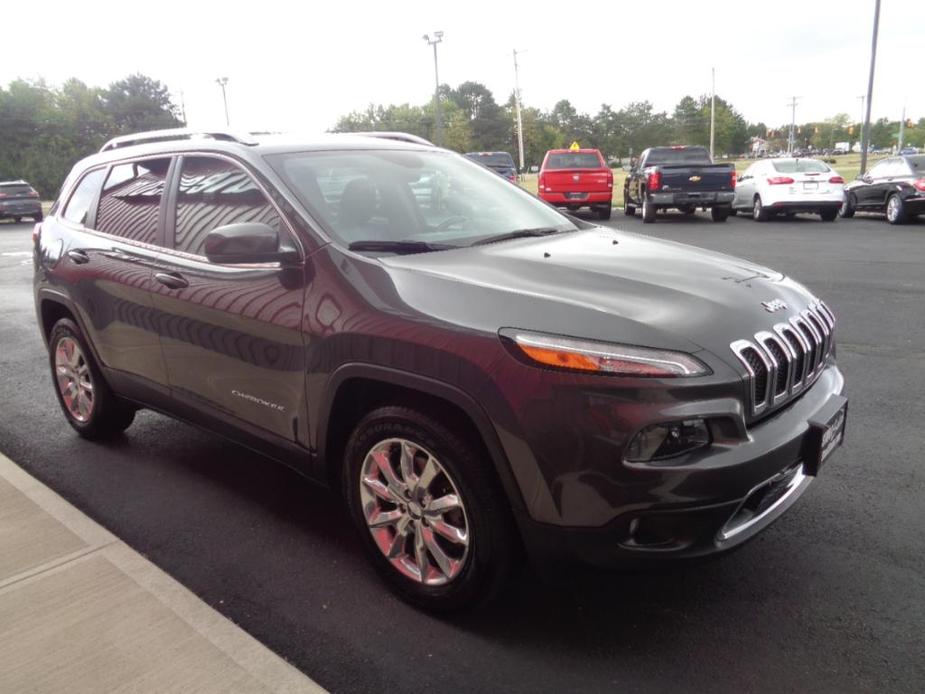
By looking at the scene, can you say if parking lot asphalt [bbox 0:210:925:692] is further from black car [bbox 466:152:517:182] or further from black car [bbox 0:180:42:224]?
black car [bbox 0:180:42:224]

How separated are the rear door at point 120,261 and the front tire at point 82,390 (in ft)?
0.76

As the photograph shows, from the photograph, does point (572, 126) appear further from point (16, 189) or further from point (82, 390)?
point (82, 390)

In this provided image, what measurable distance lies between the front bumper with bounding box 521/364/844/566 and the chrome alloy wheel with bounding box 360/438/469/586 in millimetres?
337

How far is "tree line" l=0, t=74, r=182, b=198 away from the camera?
2234 inches

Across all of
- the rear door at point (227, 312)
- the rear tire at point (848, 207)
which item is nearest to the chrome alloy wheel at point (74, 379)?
the rear door at point (227, 312)

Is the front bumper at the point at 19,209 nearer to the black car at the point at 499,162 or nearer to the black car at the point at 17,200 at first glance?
the black car at the point at 17,200

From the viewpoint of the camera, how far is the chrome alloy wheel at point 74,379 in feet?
15.2

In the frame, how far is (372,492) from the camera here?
9.52 feet

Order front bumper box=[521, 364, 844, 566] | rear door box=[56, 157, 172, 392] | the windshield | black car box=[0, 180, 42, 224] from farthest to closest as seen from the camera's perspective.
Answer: black car box=[0, 180, 42, 224]
rear door box=[56, 157, 172, 392]
the windshield
front bumper box=[521, 364, 844, 566]

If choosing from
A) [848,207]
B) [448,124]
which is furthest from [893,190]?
[448,124]

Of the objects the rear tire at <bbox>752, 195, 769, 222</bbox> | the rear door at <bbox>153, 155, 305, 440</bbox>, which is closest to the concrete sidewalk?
the rear door at <bbox>153, 155, 305, 440</bbox>

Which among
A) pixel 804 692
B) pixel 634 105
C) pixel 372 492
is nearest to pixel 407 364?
pixel 372 492

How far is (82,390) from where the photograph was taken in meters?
4.69

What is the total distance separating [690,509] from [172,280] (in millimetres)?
2562
